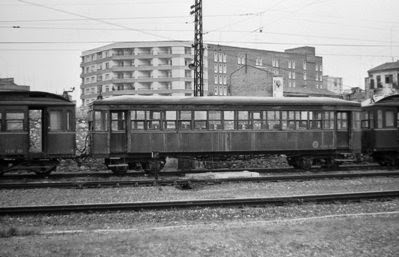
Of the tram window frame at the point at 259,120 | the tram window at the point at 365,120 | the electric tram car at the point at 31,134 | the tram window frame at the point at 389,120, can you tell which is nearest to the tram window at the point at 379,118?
the tram window frame at the point at 389,120

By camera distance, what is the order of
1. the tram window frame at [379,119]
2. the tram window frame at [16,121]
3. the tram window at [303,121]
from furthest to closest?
the tram window frame at [379,119], the tram window at [303,121], the tram window frame at [16,121]

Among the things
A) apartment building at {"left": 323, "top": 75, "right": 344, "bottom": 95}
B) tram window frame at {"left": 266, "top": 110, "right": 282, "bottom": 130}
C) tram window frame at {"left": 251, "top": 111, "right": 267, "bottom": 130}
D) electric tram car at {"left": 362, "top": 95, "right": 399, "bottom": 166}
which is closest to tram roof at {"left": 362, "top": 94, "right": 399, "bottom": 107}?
electric tram car at {"left": 362, "top": 95, "right": 399, "bottom": 166}

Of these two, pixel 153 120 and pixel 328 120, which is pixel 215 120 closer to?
pixel 153 120

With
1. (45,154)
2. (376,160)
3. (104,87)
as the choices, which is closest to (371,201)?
(376,160)

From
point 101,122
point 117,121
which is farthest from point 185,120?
point 101,122

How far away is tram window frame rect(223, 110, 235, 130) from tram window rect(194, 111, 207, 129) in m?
0.90

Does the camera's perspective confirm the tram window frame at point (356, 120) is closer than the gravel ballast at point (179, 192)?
No

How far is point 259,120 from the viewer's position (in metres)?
17.8

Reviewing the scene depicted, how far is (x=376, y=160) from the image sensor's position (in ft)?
66.8

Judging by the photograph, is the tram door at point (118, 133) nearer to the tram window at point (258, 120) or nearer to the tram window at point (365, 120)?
Result: the tram window at point (258, 120)

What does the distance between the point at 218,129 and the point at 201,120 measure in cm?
85

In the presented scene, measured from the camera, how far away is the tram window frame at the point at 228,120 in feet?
57.3

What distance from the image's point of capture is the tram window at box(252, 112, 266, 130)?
58.2ft

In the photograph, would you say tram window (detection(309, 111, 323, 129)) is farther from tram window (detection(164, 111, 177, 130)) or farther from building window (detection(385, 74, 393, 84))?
building window (detection(385, 74, 393, 84))
